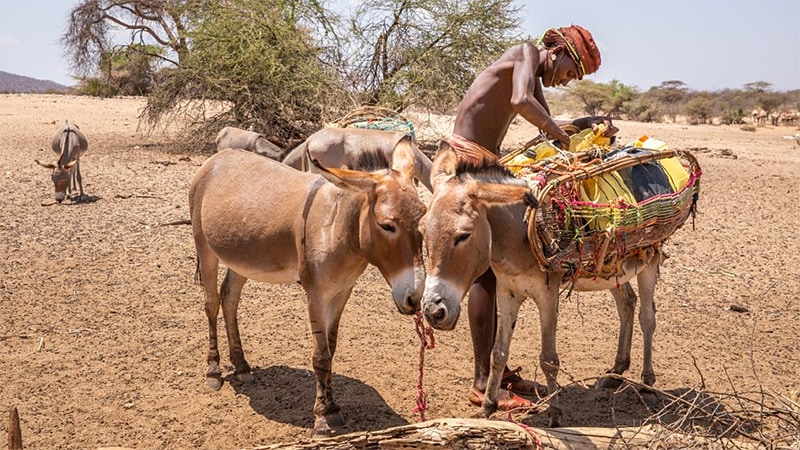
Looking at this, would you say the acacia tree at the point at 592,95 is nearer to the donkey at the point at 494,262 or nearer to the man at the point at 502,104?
the man at the point at 502,104

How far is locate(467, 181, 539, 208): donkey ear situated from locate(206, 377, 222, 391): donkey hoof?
2504 mm

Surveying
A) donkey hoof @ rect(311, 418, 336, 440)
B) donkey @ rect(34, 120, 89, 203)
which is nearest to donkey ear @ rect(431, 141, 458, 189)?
donkey hoof @ rect(311, 418, 336, 440)

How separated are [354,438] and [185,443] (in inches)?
61.0

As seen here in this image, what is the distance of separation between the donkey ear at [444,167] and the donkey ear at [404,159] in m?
0.13

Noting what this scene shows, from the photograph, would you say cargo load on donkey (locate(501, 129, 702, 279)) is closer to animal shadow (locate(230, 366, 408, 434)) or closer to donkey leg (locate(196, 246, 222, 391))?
animal shadow (locate(230, 366, 408, 434))

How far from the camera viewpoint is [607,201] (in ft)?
13.6

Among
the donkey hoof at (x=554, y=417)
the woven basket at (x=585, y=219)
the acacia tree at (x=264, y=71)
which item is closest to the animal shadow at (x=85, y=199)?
the acacia tree at (x=264, y=71)

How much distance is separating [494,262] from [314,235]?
102 cm

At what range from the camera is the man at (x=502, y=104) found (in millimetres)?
4492

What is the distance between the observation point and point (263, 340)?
5883mm

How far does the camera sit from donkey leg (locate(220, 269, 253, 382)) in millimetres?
5215

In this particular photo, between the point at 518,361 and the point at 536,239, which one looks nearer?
the point at 536,239

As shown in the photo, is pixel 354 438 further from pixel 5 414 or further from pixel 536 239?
pixel 5 414

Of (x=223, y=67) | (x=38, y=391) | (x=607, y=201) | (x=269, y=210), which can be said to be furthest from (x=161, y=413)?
(x=223, y=67)
